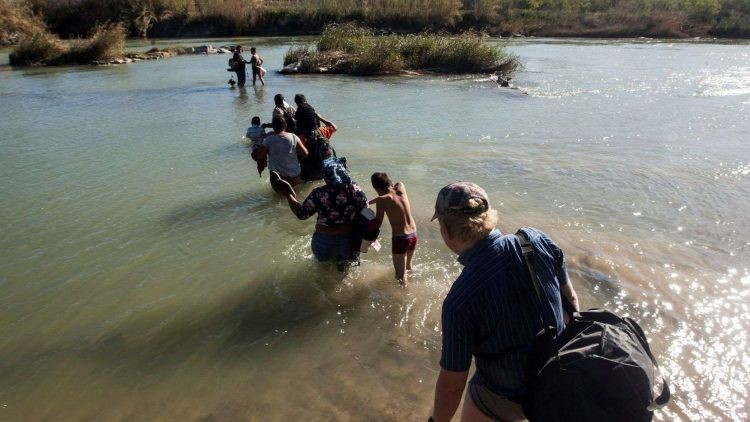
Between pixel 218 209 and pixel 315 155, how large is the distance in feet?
5.98

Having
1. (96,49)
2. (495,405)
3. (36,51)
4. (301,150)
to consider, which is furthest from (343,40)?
(495,405)

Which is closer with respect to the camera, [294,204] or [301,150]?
[294,204]

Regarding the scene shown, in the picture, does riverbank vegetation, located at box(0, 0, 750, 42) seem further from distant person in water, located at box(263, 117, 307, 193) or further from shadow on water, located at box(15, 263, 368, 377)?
shadow on water, located at box(15, 263, 368, 377)

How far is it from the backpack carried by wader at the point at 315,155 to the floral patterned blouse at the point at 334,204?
3057 millimetres

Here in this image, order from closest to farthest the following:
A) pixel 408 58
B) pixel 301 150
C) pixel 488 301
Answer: pixel 488 301 < pixel 301 150 < pixel 408 58

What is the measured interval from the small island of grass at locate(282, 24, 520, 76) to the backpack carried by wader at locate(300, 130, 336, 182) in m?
15.9

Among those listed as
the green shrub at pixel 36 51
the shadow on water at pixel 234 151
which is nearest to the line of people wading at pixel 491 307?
the shadow on water at pixel 234 151

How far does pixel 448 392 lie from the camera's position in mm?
2303

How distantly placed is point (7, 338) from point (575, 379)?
5.21 metres

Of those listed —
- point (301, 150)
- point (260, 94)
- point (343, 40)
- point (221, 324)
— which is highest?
point (343, 40)

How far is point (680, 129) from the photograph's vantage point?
12859mm

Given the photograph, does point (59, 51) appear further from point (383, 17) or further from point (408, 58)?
point (383, 17)

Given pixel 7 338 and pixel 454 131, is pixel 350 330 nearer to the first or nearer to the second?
pixel 7 338

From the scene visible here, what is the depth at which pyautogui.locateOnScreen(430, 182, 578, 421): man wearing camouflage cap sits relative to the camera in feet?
7.00
